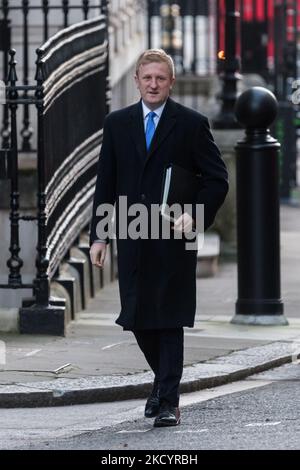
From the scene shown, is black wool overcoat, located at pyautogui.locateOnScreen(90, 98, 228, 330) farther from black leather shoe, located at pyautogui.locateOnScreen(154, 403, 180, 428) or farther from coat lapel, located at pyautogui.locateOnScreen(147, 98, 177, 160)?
black leather shoe, located at pyautogui.locateOnScreen(154, 403, 180, 428)

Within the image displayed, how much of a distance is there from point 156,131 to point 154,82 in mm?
251

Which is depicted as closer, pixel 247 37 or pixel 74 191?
pixel 74 191

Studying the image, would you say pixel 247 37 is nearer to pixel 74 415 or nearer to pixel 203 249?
pixel 203 249

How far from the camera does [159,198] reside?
781cm

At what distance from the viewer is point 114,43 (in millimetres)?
17438

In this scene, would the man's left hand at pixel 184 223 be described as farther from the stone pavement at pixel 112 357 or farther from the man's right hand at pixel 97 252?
the stone pavement at pixel 112 357

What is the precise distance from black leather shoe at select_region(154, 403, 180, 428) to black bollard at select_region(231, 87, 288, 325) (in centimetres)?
317

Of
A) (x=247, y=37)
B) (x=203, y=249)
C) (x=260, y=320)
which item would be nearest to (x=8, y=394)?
(x=260, y=320)

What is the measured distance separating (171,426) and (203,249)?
20.6ft

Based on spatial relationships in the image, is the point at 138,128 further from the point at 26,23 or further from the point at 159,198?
the point at 26,23

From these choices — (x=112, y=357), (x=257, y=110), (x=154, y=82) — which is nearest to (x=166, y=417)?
(x=154, y=82)

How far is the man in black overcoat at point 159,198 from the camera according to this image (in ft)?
25.7

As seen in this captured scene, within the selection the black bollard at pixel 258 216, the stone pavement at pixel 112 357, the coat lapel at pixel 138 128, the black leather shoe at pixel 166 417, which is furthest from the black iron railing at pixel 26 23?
the black leather shoe at pixel 166 417

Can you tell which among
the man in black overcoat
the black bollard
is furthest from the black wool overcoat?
the black bollard
